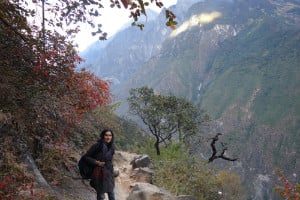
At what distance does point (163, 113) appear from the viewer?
87.9ft

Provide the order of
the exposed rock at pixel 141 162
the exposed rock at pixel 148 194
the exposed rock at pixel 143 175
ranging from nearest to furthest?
1. the exposed rock at pixel 148 194
2. the exposed rock at pixel 143 175
3. the exposed rock at pixel 141 162

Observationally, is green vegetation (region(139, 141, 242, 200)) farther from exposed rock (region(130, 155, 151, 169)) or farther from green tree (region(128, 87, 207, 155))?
green tree (region(128, 87, 207, 155))

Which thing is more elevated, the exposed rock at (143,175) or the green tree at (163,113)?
the green tree at (163,113)

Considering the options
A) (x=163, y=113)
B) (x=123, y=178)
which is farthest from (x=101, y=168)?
(x=163, y=113)

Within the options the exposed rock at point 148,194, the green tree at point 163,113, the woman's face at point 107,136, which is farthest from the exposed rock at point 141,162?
the woman's face at point 107,136

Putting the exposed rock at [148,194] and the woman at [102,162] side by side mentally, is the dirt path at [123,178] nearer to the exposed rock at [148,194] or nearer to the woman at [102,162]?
the exposed rock at [148,194]

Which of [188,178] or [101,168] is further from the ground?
[101,168]

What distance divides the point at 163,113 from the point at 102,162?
20.1 m

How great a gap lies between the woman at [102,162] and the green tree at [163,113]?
1909 centimetres

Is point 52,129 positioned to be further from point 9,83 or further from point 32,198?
point 32,198

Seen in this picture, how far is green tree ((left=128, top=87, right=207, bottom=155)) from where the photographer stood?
26.6m

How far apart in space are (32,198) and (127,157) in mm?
14964

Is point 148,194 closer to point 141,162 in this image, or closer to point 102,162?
point 102,162

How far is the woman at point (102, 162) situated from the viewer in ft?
22.4
